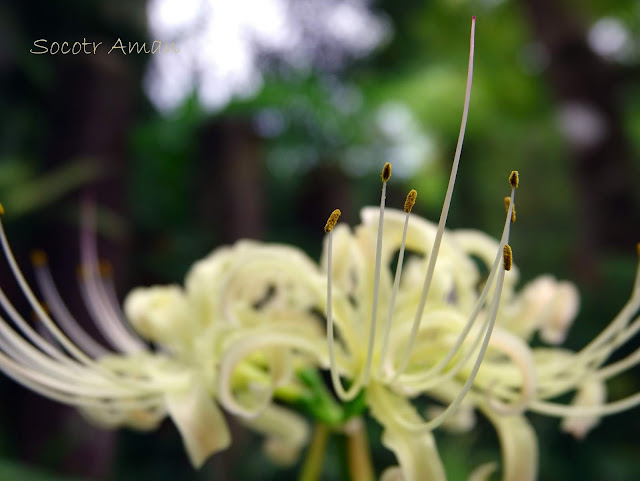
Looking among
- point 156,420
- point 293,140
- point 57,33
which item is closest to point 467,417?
point 156,420

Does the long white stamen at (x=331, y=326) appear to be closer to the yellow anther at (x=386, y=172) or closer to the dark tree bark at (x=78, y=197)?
the yellow anther at (x=386, y=172)

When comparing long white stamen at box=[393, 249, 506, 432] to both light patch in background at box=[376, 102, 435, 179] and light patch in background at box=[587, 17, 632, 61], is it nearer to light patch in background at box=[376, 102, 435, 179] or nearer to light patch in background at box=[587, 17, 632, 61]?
light patch in background at box=[376, 102, 435, 179]

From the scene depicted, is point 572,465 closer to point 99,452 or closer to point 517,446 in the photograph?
point 99,452

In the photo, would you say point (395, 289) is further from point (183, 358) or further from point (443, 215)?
point (183, 358)

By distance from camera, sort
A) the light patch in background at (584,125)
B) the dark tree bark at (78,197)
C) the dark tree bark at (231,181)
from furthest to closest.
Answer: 1. the light patch in background at (584,125)
2. the dark tree bark at (231,181)
3. the dark tree bark at (78,197)

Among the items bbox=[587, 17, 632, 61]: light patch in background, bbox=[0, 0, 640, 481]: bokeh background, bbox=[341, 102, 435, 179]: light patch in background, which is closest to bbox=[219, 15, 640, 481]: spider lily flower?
bbox=[0, 0, 640, 481]: bokeh background

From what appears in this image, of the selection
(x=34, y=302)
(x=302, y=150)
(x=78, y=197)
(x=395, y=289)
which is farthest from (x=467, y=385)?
(x=302, y=150)

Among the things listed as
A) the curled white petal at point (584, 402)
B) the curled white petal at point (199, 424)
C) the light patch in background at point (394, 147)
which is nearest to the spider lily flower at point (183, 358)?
the curled white petal at point (199, 424)
